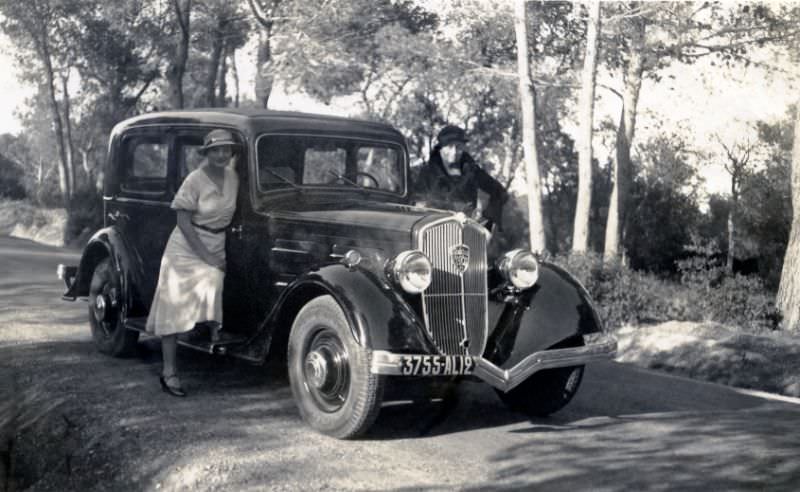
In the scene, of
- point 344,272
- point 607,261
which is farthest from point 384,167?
point 607,261

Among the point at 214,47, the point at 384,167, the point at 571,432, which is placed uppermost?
the point at 214,47

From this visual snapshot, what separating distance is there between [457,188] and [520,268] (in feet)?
7.88

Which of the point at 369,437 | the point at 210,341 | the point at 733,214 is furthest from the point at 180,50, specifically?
the point at 733,214

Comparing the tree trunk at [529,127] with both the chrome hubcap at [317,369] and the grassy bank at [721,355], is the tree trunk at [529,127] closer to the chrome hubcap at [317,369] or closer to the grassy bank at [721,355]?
the grassy bank at [721,355]

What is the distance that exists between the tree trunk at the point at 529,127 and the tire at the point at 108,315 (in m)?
8.75

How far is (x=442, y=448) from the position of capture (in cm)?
500

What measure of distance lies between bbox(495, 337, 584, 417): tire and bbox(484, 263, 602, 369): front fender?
1.28 feet

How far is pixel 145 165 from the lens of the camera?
7332 millimetres

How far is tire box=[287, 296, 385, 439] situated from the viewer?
4.95 meters

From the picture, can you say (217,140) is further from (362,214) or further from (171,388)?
(171,388)

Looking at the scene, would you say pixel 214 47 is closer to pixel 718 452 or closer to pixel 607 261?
pixel 607 261

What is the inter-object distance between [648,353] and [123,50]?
31.6m

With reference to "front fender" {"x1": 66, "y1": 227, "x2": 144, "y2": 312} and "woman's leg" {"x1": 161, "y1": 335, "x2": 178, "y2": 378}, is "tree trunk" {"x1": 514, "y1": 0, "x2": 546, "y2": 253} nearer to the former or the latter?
"front fender" {"x1": 66, "y1": 227, "x2": 144, "y2": 312}

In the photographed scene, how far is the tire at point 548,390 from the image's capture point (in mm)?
5883
